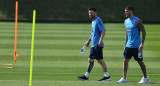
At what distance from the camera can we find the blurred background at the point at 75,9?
1622 inches

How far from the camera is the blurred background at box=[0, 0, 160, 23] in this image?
41188 mm

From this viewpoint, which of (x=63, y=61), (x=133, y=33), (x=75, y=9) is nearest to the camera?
(x=133, y=33)

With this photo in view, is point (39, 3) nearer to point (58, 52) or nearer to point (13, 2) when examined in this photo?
point (13, 2)

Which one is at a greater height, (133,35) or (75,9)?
(133,35)

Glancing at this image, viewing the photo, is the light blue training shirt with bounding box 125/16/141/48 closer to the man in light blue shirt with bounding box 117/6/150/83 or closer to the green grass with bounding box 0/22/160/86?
the man in light blue shirt with bounding box 117/6/150/83

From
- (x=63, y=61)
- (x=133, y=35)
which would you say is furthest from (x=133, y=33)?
(x=63, y=61)

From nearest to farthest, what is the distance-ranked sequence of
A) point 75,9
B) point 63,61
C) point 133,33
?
point 133,33 → point 63,61 → point 75,9

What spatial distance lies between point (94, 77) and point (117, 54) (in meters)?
5.23

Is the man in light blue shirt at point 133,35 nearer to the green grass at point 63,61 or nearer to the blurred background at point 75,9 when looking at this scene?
the green grass at point 63,61

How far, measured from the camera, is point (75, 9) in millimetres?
41875

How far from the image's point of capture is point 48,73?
13.0 m

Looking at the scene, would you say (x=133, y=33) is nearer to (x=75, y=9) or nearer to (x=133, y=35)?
(x=133, y=35)

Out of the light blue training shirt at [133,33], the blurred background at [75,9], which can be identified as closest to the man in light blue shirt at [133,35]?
the light blue training shirt at [133,33]

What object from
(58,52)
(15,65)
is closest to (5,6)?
(58,52)
